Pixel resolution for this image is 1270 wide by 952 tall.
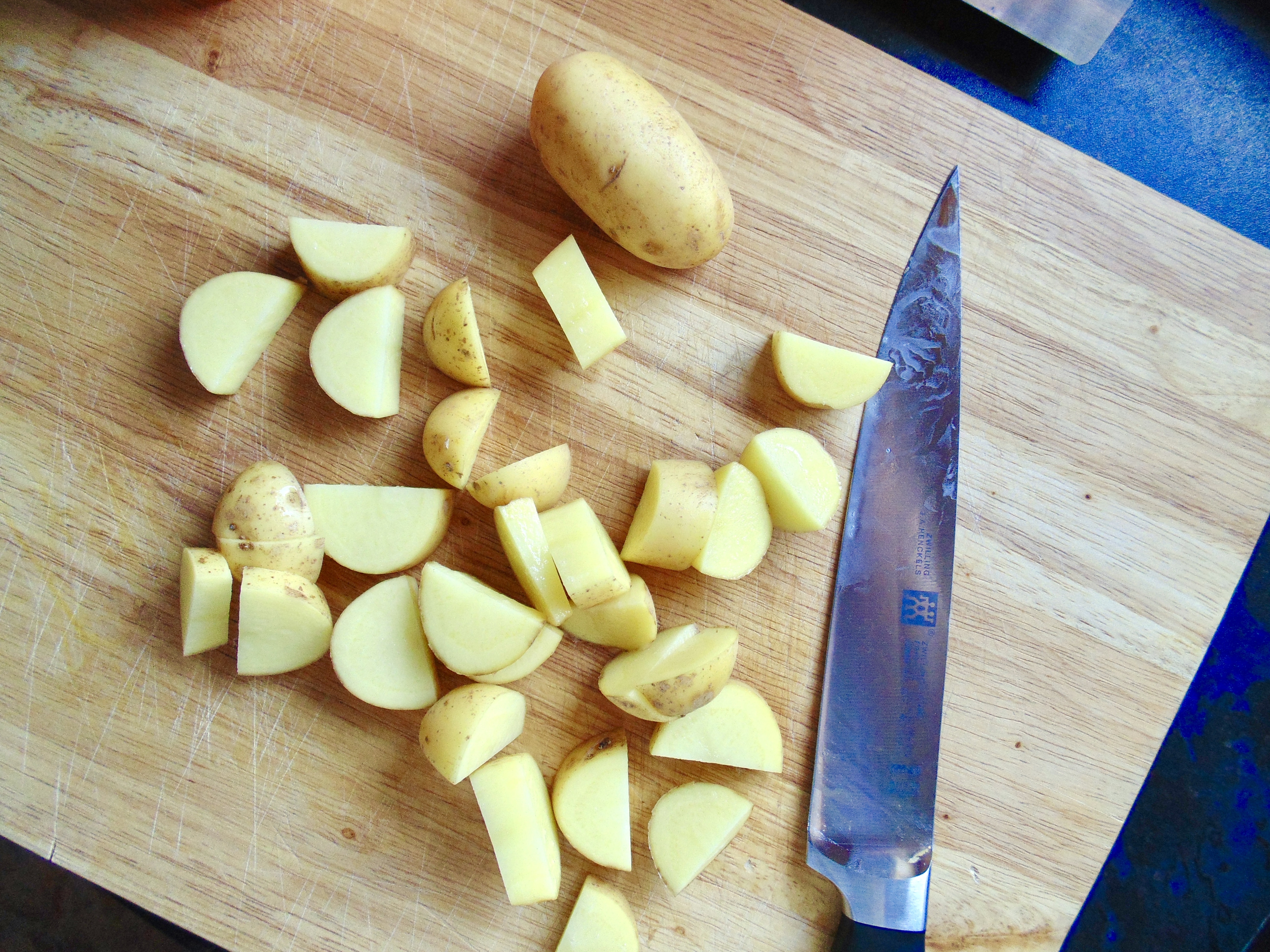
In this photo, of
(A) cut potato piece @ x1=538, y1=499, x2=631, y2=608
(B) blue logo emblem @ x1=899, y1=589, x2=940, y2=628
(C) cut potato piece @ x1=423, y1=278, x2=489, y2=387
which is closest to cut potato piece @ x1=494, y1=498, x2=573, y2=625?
(A) cut potato piece @ x1=538, y1=499, x2=631, y2=608

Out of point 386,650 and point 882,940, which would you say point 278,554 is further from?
point 882,940

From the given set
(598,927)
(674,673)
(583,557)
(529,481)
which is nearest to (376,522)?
(529,481)

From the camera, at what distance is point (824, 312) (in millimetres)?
1756

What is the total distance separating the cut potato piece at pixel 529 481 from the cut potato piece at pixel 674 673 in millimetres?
373

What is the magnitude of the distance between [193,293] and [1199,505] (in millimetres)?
2198

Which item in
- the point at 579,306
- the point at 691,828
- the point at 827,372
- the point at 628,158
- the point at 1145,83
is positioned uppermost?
the point at 1145,83

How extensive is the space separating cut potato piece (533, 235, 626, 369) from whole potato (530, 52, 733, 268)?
0.11 metres

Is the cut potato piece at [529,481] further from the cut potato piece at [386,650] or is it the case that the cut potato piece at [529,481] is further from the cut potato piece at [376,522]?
the cut potato piece at [386,650]

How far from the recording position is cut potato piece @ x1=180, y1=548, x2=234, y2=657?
1562mm

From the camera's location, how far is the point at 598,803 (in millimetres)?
1646

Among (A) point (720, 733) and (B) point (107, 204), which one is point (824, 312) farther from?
(B) point (107, 204)

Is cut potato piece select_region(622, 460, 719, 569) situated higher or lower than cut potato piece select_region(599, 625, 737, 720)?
higher

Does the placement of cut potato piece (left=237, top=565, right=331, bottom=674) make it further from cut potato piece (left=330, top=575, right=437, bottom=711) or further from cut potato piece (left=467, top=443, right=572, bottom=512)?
cut potato piece (left=467, top=443, right=572, bottom=512)

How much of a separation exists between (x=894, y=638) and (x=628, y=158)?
3.61 ft
